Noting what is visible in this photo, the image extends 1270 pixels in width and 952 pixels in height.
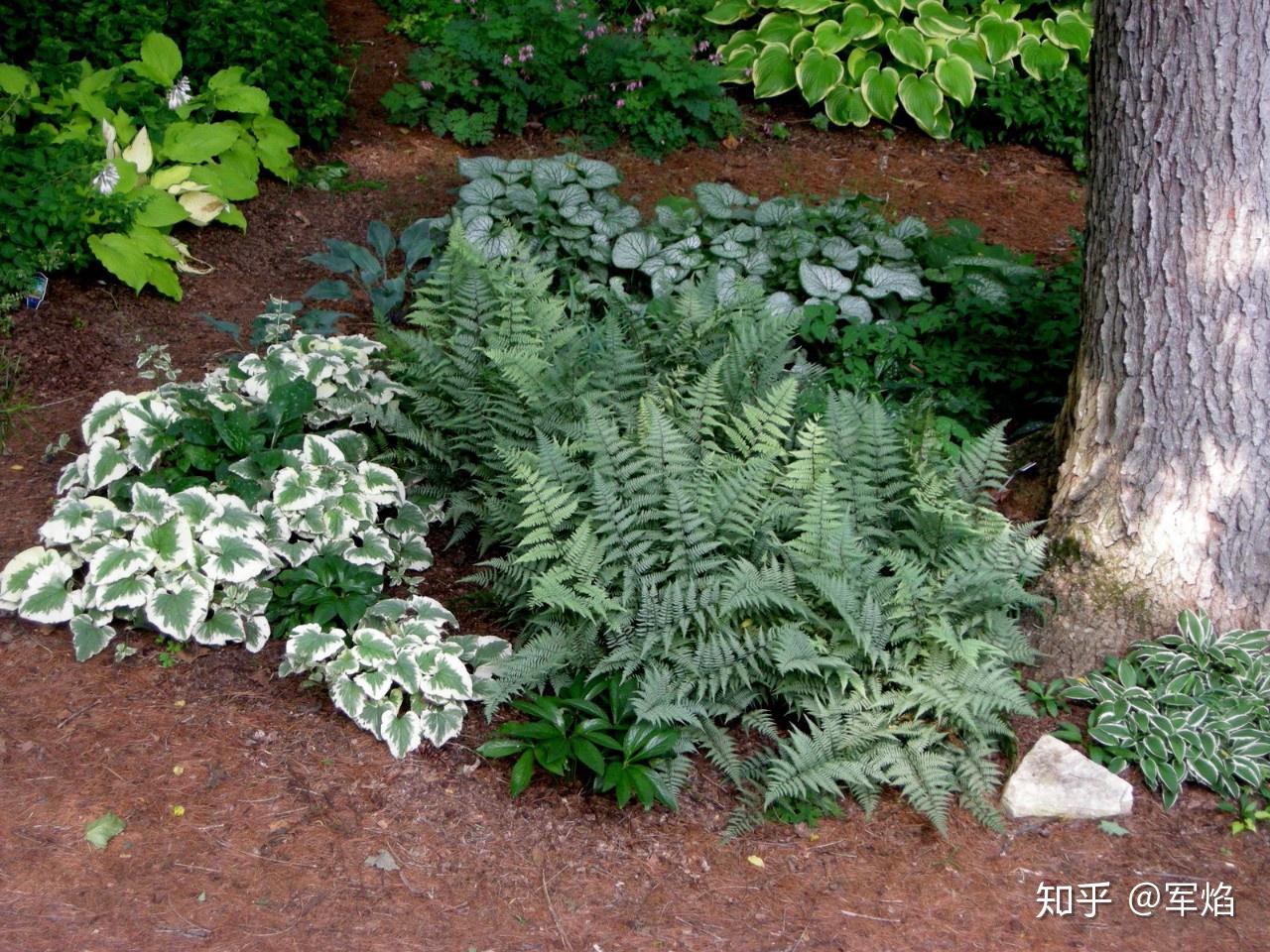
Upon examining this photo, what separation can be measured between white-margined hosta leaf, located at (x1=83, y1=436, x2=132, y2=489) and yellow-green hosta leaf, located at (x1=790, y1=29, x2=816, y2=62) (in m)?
5.65

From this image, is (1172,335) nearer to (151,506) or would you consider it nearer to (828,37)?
(151,506)

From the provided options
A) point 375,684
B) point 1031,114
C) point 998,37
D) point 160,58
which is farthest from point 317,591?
point 998,37

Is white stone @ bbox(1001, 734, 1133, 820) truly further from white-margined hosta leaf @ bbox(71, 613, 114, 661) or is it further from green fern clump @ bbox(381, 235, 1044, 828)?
white-margined hosta leaf @ bbox(71, 613, 114, 661)

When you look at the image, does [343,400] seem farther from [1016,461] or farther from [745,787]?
[1016,461]

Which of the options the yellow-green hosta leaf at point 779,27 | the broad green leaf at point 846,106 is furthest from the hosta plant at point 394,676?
the yellow-green hosta leaf at point 779,27

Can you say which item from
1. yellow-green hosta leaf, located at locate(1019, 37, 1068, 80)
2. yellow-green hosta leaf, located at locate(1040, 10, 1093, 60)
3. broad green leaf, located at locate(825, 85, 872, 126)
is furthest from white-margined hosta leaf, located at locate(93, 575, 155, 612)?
yellow-green hosta leaf, located at locate(1040, 10, 1093, 60)

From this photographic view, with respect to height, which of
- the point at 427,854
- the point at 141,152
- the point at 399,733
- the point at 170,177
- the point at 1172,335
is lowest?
the point at 427,854

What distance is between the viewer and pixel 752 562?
400cm

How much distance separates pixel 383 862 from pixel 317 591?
1028 millimetres

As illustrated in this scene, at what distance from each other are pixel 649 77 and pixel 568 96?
582 millimetres

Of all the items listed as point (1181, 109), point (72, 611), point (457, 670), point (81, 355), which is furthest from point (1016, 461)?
point (81, 355)

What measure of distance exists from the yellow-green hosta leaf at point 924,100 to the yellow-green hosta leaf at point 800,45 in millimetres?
728

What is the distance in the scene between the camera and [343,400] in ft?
15.3

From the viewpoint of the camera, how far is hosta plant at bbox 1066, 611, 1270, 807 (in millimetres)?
3693
